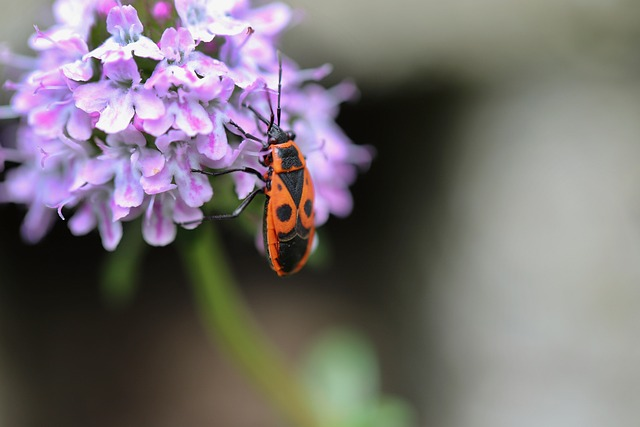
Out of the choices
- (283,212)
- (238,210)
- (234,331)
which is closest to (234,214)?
(238,210)

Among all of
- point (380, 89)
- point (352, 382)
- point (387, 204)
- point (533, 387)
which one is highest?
point (380, 89)

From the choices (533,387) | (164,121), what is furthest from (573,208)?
(164,121)

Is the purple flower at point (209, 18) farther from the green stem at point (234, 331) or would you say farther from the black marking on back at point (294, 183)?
the green stem at point (234, 331)

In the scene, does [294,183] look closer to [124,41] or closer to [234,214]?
[234,214]

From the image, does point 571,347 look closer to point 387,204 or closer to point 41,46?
point 387,204

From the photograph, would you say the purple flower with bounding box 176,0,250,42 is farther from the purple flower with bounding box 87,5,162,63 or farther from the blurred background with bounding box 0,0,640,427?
the blurred background with bounding box 0,0,640,427

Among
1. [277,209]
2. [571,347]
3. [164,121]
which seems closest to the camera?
[164,121]

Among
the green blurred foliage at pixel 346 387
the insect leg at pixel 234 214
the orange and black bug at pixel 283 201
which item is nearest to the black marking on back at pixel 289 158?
the orange and black bug at pixel 283 201
